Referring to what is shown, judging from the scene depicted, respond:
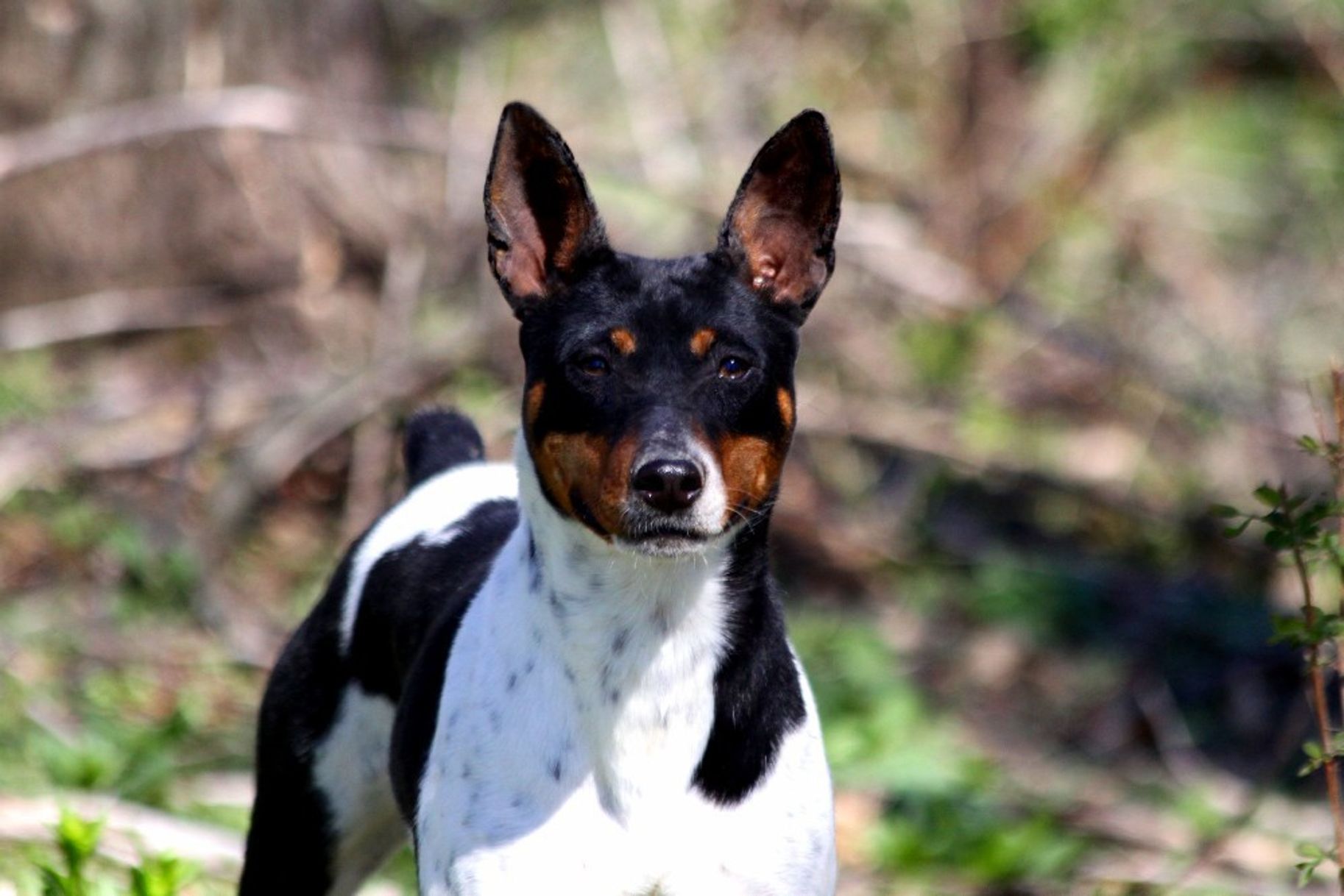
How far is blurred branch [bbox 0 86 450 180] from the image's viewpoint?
7641mm

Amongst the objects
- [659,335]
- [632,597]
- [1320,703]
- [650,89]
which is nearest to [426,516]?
[632,597]

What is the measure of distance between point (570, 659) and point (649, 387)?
57 centimetres

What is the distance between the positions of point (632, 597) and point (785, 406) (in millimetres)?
491

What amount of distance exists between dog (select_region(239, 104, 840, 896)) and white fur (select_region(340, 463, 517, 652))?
45 cm

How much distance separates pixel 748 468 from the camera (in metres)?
3.64

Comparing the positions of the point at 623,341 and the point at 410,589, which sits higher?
the point at 623,341

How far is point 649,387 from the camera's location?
3.60 metres

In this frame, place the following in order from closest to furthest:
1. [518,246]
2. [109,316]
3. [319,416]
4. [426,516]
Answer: [518,246], [426,516], [319,416], [109,316]

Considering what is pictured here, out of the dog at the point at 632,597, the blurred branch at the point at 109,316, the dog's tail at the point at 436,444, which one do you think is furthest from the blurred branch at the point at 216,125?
the dog at the point at 632,597

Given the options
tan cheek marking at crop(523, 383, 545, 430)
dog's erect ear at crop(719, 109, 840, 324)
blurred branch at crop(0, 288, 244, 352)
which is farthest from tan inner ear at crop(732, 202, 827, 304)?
blurred branch at crop(0, 288, 244, 352)

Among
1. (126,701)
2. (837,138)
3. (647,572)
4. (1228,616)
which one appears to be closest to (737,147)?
(837,138)

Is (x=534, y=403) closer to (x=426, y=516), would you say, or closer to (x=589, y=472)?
(x=589, y=472)

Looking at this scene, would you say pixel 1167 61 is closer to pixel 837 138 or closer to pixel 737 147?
pixel 837 138

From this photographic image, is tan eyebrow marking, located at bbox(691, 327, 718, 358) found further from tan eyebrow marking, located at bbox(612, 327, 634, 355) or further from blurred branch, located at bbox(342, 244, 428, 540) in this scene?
blurred branch, located at bbox(342, 244, 428, 540)
